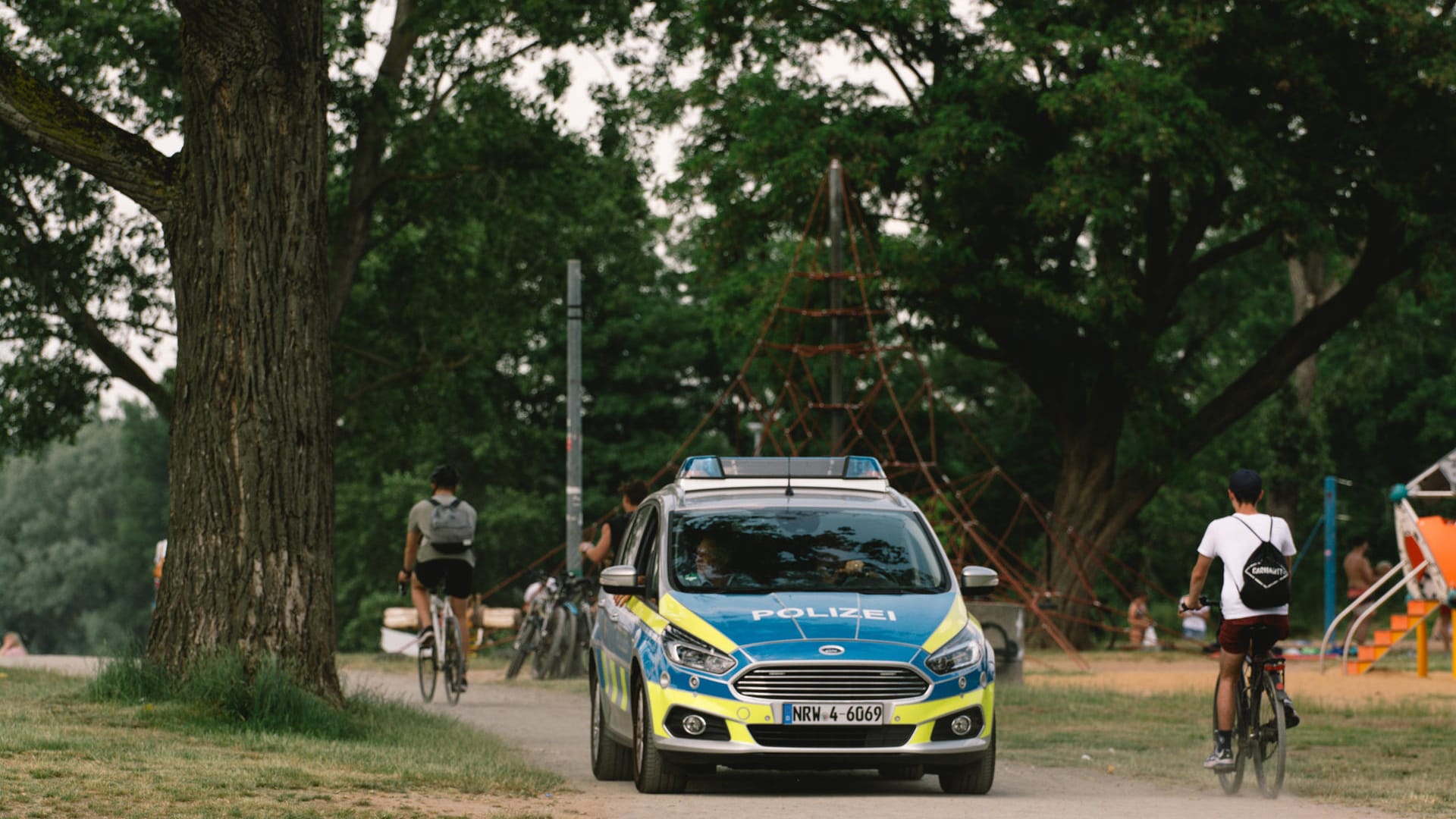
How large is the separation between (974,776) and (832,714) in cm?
99

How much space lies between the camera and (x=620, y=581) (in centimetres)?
1171

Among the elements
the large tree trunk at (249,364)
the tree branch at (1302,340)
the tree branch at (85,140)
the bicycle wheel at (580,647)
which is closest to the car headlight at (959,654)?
the large tree trunk at (249,364)

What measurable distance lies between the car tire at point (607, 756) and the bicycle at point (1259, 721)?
3276 mm

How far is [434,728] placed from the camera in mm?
14117

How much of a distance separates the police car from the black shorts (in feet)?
16.5

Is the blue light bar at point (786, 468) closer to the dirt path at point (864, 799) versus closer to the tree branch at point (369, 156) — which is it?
the dirt path at point (864, 799)

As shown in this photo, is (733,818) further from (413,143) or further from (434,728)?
(413,143)

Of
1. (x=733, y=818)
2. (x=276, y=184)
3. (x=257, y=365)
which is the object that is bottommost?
(x=733, y=818)

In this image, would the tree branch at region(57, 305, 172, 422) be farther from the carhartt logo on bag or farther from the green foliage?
the green foliage

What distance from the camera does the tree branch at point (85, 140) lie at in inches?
516

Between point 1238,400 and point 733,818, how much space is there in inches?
1031

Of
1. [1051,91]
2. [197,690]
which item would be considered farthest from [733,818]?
[1051,91]

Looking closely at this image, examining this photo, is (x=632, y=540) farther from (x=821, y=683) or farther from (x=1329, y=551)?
(x=1329, y=551)

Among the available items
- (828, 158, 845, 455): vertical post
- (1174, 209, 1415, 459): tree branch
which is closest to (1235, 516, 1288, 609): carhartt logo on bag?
(828, 158, 845, 455): vertical post
